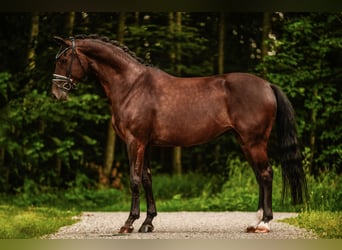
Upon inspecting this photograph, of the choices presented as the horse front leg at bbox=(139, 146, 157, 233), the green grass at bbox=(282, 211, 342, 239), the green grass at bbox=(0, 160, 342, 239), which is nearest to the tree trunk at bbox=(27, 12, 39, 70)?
the green grass at bbox=(0, 160, 342, 239)

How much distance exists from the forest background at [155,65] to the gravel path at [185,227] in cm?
162

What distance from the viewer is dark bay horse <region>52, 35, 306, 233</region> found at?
296 inches

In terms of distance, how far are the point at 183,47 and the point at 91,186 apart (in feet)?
12.2

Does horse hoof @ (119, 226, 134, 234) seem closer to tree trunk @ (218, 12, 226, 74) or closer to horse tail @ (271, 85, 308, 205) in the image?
horse tail @ (271, 85, 308, 205)

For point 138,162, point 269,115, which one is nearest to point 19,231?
point 138,162

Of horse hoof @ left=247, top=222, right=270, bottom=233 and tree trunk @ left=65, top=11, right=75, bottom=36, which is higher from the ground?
tree trunk @ left=65, top=11, right=75, bottom=36

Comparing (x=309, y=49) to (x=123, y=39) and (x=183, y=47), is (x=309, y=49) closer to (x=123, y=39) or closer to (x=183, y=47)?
(x=183, y=47)

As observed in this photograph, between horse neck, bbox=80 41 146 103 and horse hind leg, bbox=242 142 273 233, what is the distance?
1.64 meters

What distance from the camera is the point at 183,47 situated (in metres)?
14.2

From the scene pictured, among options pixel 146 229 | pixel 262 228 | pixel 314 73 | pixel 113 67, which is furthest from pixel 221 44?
pixel 262 228

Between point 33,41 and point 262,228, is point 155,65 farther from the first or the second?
point 262,228

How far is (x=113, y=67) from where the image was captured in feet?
25.7

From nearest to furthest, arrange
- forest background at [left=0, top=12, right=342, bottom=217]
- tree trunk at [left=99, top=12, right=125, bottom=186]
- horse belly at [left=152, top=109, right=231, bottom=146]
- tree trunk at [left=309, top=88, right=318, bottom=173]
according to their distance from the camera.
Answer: horse belly at [left=152, top=109, right=231, bottom=146]
forest background at [left=0, top=12, right=342, bottom=217]
tree trunk at [left=309, top=88, right=318, bottom=173]
tree trunk at [left=99, top=12, right=125, bottom=186]

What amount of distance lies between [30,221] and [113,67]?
2536 mm
